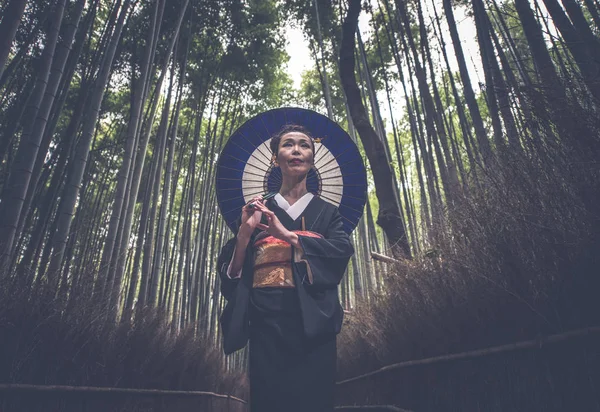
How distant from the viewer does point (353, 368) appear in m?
3.69

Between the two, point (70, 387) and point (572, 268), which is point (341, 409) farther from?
point (572, 268)

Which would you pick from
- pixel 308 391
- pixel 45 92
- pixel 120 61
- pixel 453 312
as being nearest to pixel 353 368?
pixel 453 312

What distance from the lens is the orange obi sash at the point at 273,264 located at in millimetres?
1339

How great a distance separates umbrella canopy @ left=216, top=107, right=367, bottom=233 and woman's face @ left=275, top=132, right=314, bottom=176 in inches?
6.3

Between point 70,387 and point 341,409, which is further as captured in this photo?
point 341,409

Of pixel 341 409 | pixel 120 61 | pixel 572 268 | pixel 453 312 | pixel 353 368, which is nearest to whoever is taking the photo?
pixel 572 268

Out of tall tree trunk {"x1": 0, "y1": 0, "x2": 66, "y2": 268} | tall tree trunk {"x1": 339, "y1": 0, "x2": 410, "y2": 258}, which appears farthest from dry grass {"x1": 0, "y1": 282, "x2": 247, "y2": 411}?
tall tree trunk {"x1": 339, "y1": 0, "x2": 410, "y2": 258}

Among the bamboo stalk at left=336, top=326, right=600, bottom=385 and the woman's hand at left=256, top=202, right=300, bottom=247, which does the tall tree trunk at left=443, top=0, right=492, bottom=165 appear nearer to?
the bamboo stalk at left=336, top=326, right=600, bottom=385

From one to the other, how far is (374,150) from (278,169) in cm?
197

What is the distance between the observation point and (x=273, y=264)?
1.37 metres

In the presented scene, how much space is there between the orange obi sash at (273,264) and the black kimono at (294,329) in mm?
25

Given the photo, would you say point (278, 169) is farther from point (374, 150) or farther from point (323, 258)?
point (374, 150)

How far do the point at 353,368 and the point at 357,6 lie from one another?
3572 millimetres

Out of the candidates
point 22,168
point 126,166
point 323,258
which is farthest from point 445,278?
point 126,166
